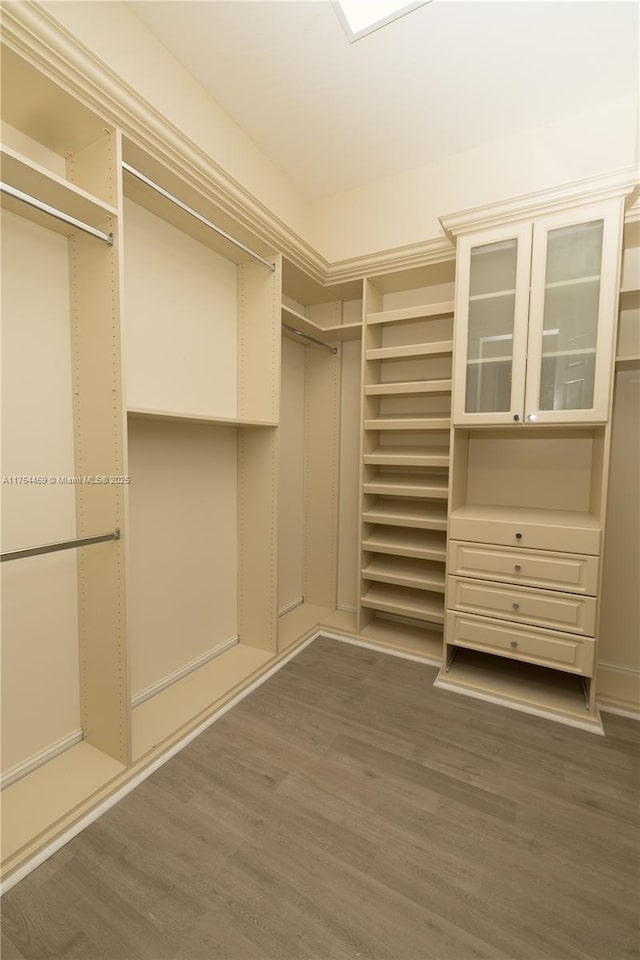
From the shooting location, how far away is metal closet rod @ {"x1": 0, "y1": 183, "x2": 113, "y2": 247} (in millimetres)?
1149

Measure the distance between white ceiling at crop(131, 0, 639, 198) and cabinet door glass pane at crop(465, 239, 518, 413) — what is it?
0.79m

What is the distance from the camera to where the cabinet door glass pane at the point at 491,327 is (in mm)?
2008

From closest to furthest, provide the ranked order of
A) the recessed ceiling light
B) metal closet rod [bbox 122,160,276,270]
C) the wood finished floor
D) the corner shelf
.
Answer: the wood finished floor → metal closet rod [bbox 122,160,276,270] → the recessed ceiling light → the corner shelf

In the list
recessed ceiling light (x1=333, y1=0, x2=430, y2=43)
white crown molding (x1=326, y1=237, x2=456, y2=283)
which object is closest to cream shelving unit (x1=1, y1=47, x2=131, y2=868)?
recessed ceiling light (x1=333, y1=0, x2=430, y2=43)

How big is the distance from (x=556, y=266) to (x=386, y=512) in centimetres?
155

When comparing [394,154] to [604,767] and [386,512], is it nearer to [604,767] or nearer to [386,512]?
[386,512]

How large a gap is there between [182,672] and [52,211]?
2.02 meters

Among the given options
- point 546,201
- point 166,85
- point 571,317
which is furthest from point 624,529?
point 166,85

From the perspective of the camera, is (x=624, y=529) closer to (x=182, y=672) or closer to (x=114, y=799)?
(x=182, y=672)

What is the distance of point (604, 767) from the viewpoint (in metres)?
1.63

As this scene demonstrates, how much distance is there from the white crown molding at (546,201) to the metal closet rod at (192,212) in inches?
38.0

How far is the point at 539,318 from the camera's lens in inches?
75.7

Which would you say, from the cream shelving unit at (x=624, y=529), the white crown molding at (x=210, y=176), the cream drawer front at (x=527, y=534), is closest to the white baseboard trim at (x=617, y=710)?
the cream shelving unit at (x=624, y=529)

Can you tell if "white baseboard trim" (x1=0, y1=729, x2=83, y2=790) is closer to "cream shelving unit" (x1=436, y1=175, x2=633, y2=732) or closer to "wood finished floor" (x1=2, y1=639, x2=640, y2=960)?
"wood finished floor" (x1=2, y1=639, x2=640, y2=960)
